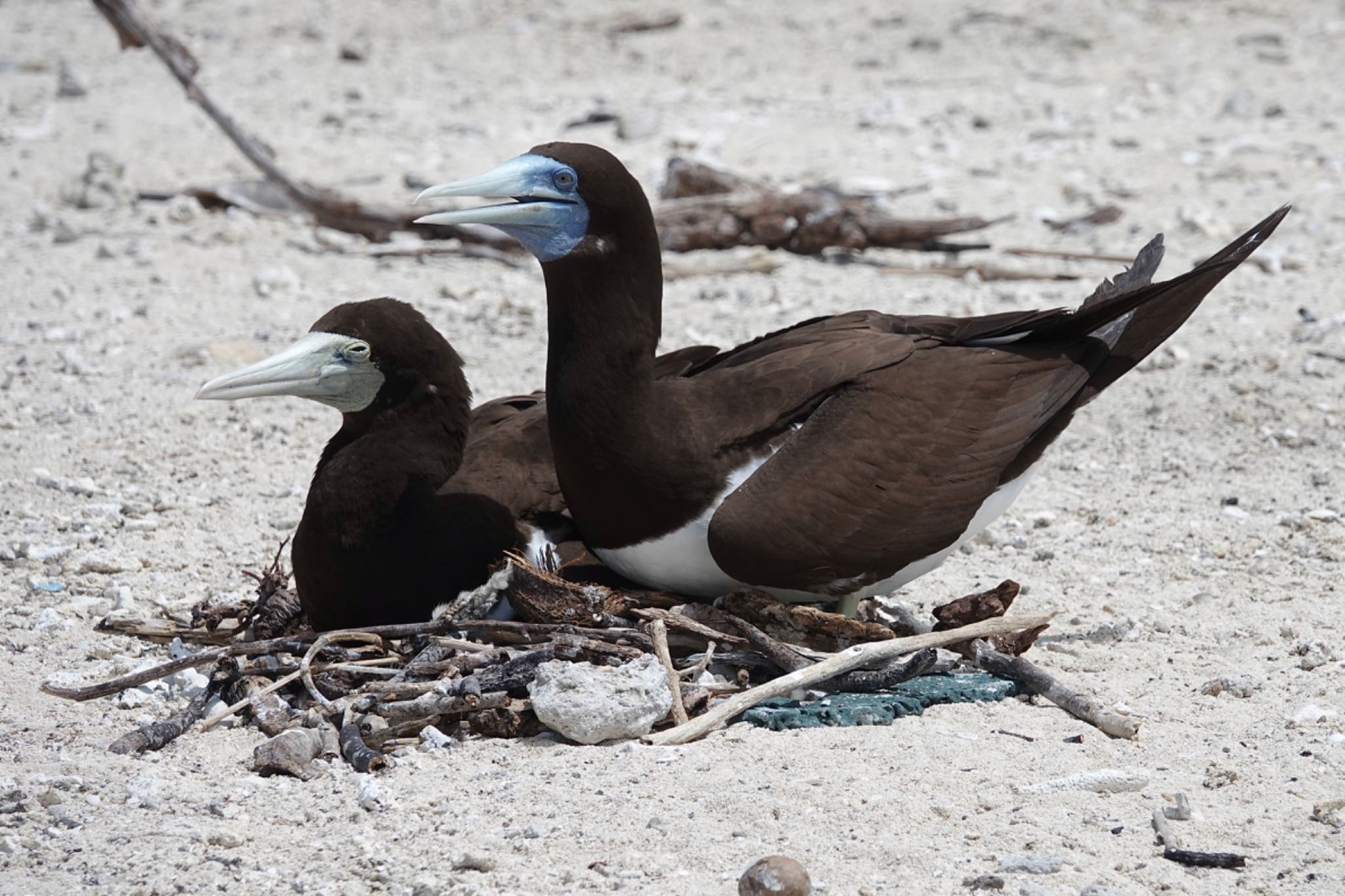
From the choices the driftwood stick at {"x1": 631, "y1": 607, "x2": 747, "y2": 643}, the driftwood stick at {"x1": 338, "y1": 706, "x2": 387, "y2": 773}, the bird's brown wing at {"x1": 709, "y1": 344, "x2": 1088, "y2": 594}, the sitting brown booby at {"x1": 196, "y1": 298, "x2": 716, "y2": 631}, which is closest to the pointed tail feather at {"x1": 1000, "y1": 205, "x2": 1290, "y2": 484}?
the bird's brown wing at {"x1": 709, "y1": 344, "x2": 1088, "y2": 594}

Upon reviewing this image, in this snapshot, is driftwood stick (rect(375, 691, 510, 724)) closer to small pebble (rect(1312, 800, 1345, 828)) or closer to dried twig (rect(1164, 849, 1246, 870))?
dried twig (rect(1164, 849, 1246, 870))

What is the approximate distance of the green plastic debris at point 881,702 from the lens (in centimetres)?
461

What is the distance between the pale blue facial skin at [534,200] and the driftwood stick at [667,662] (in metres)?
1.16

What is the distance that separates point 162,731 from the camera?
15.1 ft

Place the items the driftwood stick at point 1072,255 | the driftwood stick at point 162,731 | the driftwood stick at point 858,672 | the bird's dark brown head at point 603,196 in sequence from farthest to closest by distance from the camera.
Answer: the driftwood stick at point 1072,255 < the bird's dark brown head at point 603,196 < the driftwood stick at point 858,672 < the driftwood stick at point 162,731

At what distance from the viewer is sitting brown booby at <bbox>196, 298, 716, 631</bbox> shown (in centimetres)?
520

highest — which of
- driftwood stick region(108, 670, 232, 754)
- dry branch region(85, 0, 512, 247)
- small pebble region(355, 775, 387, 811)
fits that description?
dry branch region(85, 0, 512, 247)

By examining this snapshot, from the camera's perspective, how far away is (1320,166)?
11.1 metres

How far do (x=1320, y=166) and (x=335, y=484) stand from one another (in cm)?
820

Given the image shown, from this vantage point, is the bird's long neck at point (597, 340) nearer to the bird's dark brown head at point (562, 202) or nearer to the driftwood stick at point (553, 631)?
the bird's dark brown head at point (562, 202)

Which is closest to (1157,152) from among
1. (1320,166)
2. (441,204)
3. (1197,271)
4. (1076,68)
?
(1320,166)

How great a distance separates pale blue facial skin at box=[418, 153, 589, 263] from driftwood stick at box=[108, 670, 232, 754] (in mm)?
1574

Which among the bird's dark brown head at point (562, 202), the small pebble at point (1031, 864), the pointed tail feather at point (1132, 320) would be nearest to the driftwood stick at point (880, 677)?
the pointed tail feather at point (1132, 320)

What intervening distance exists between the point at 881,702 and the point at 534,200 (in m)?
1.79
